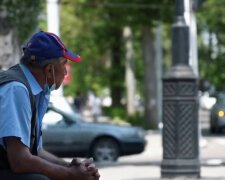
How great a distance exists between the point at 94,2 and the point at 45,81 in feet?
114

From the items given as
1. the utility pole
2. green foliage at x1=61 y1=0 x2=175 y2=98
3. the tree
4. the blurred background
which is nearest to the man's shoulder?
the blurred background

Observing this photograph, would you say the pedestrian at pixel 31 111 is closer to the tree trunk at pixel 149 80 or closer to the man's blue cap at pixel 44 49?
the man's blue cap at pixel 44 49

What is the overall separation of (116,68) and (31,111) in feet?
147

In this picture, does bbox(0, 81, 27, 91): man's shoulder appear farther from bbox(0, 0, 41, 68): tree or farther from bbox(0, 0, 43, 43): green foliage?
bbox(0, 0, 43, 43): green foliage

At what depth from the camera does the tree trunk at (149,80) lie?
120ft

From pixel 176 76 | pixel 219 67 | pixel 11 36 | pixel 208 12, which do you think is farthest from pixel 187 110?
pixel 208 12

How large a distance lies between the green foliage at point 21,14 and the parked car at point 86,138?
187 cm

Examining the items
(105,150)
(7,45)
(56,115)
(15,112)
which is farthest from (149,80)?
(15,112)

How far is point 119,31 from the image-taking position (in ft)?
154

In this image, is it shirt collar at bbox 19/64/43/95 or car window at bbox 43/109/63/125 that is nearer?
shirt collar at bbox 19/64/43/95

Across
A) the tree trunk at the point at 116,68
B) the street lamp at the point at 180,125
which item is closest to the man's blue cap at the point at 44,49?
the street lamp at the point at 180,125

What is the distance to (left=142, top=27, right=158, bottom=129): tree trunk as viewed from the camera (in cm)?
3650

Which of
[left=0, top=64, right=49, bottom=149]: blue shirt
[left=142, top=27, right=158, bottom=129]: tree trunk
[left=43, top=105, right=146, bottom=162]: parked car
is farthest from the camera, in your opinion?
[left=142, top=27, right=158, bottom=129]: tree trunk

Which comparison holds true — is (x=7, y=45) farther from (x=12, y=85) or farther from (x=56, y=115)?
(x=12, y=85)
